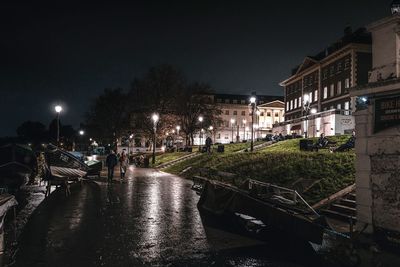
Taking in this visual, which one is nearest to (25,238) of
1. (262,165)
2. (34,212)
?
(34,212)

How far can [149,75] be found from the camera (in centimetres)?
5734

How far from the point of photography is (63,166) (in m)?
22.2

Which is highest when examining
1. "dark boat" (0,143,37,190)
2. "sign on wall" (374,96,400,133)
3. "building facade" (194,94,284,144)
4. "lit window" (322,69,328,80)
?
"lit window" (322,69,328,80)

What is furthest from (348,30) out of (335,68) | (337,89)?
(337,89)

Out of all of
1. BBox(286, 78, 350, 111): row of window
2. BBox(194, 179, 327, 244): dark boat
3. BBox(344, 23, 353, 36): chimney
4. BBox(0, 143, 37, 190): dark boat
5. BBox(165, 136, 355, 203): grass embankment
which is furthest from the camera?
BBox(344, 23, 353, 36): chimney

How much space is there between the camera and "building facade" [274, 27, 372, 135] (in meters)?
51.1

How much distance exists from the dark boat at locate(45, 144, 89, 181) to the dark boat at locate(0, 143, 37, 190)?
8.45 feet

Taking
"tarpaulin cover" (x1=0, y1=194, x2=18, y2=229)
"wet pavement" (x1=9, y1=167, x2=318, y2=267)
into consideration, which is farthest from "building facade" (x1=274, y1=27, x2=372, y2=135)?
"tarpaulin cover" (x1=0, y1=194, x2=18, y2=229)

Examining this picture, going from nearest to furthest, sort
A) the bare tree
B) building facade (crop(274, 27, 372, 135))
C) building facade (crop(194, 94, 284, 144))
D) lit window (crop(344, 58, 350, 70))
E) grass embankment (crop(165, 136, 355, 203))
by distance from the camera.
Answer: grass embankment (crop(165, 136, 355, 203)), building facade (crop(274, 27, 372, 135)), lit window (crop(344, 58, 350, 70)), the bare tree, building facade (crop(194, 94, 284, 144))

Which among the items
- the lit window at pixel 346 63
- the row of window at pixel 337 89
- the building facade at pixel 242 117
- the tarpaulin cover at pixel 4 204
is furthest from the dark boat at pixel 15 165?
the building facade at pixel 242 117

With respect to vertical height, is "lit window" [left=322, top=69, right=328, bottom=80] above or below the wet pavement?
above

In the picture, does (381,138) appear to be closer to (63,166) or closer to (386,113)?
(386,113)

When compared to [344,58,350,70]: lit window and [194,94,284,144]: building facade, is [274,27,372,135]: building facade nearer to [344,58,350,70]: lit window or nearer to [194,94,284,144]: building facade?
[344,58,350,70]: lit window

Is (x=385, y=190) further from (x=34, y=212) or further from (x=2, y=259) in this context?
(x=34, y=212)
